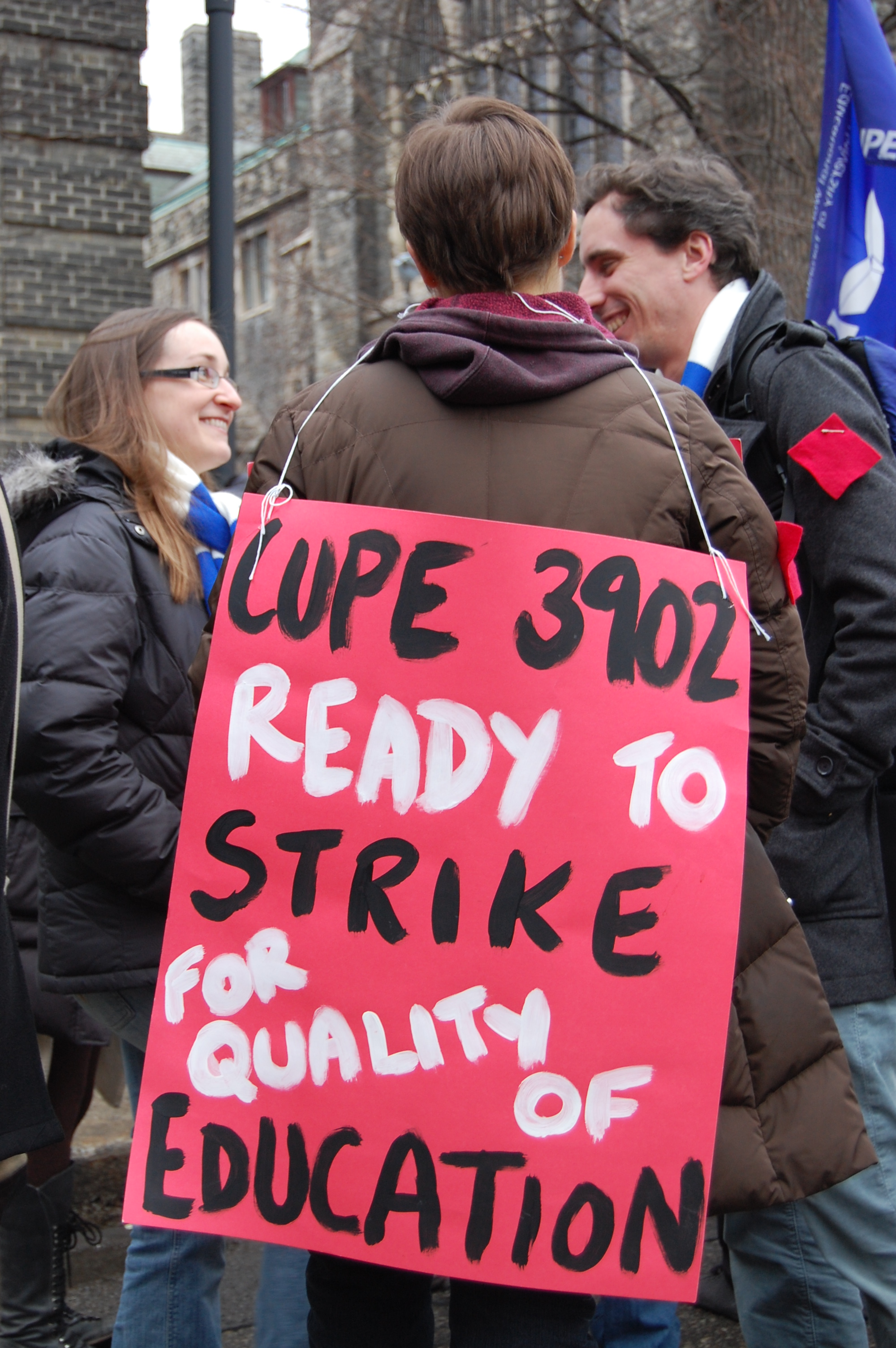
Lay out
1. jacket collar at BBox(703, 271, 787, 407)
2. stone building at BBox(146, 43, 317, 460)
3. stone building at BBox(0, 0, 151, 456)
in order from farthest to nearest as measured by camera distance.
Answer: stone building at BBox(146, 43, 317, 460) → stone building at BBox(0, 0, 151, 456) → jacket collar at BBox(703, 271, 787, 407)

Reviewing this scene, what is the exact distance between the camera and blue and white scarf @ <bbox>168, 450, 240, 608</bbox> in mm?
2717

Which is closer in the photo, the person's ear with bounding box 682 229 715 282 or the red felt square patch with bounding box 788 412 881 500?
the red felt square patch with bounding box 788 412 881 500

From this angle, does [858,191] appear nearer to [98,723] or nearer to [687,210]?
[687,210]

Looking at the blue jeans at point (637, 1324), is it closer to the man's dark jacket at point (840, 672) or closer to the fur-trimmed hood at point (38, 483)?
the man's dark jacket at point (840, 672)

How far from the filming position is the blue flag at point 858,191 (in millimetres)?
3635

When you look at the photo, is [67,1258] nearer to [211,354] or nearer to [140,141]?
[211,354]

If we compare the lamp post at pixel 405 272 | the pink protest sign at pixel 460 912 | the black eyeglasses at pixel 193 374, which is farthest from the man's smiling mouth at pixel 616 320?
the lamp post at pixel 405 272

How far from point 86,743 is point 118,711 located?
14 centimetres

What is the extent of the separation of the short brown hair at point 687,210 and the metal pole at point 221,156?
2.62 m

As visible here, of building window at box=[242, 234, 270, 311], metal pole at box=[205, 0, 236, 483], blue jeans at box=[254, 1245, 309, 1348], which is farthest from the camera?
building window at box=[242, 234, 270, 311]

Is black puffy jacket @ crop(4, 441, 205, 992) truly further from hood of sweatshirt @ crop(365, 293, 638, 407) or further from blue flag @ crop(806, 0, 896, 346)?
blue flag @ crop(806, 0, 896, 346)

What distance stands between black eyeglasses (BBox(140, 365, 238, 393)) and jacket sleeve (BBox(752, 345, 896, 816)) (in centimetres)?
131

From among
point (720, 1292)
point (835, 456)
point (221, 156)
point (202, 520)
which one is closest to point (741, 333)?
point (835, 456)

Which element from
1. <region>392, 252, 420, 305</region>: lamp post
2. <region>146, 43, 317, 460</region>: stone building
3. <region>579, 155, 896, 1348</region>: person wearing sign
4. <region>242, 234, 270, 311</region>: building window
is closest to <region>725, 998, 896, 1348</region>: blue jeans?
<region>579, 155, 896, 1348</region>: person wearing sign
